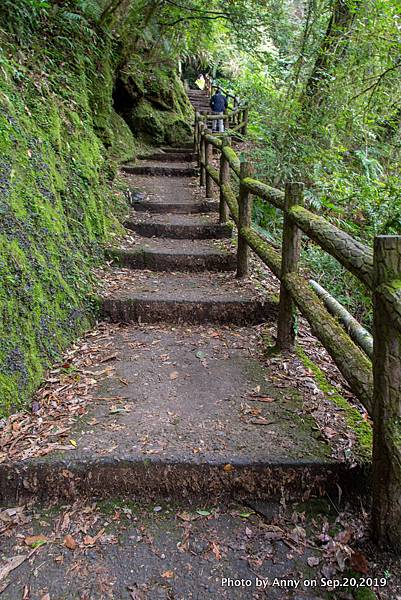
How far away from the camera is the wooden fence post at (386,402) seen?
5.58 feet

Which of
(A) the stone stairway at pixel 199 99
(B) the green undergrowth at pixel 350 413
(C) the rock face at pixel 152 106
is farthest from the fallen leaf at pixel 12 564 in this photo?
(A) the stone stairway at pixel 199 99

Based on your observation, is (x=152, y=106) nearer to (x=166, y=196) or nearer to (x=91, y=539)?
(x=166, y=196)

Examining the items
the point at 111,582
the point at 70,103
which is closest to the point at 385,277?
the point at 111,582

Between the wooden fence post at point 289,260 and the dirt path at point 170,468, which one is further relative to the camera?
the wooden fence post at point 289,260

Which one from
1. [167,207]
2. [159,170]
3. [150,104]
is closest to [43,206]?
[167,207]

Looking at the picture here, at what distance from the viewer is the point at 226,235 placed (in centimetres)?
581

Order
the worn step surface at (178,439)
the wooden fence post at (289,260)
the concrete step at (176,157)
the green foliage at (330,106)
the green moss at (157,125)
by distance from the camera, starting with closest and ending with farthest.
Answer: the worn step surface at (178,439) < the wooden fence post at (289,260) < the green foliage at (330,106) < the concrete step at (176,157) < the green moss at (157,125)

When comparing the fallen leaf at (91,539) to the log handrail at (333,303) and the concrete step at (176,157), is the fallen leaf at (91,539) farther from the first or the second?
the concrete step at (176,157)

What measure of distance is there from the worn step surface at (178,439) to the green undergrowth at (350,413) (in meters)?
0.16

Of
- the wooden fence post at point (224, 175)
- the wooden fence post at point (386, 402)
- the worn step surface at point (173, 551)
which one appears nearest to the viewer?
the wooden fence post at point (386, 402)

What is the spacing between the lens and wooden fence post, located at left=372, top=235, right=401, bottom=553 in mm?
1702

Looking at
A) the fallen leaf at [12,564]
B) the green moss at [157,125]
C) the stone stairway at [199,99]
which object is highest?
the stone stairway at [199,99]

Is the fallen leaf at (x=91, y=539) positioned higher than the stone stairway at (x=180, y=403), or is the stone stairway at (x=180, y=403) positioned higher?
the stone stairway at (x=180, y=403)

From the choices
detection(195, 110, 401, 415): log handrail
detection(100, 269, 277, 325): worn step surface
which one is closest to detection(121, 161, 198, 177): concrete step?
detection(100, 269, 277, 325): worn step surface
